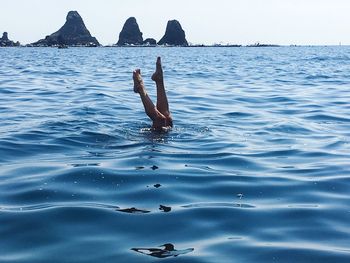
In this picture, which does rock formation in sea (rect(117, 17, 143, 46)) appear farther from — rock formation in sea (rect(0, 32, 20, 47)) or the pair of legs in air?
the pair of legs in air

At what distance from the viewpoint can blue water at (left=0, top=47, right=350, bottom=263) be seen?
496cm

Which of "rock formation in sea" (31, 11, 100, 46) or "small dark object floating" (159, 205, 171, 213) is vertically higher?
"rock formation in sea" (31, 11, 100, 46)

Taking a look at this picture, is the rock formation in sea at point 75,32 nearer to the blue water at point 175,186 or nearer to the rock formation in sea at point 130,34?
the rock formation in sea at point 130,34

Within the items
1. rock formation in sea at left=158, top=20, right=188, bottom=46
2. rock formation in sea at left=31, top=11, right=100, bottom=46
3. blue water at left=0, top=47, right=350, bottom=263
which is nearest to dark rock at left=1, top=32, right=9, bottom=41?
rock formation in sea at left=31, top=11, right=100, bottom=46

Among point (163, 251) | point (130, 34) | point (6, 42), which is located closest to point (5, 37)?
point (6, 42)

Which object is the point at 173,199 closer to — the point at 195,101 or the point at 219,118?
the point at 219,118

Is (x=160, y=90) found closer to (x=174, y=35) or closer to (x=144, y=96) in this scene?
(x=144, y=96)

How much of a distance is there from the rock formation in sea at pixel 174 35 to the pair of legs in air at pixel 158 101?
168 m

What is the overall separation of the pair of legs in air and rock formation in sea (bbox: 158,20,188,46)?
168 meters

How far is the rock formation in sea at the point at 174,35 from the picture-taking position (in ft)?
579

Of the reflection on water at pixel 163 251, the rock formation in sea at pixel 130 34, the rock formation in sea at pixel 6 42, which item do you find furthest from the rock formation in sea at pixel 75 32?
the reflection on water at pixel 163 251

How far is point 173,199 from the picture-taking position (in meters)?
6.45

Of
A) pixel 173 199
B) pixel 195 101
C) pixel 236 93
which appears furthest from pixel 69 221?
pixel 236 93

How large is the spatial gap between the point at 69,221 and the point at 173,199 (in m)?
1.49
